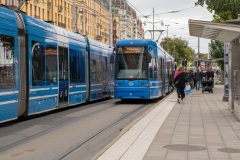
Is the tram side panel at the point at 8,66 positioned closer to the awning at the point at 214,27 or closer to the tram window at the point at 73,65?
the awning at the point at 214,27

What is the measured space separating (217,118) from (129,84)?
27.7 feet

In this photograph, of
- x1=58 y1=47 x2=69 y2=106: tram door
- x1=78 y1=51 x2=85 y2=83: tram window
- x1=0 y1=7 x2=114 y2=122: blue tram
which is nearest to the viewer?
x1=0 y1=7 x2=114 y2=122: blue tram

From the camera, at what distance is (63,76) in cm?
1758

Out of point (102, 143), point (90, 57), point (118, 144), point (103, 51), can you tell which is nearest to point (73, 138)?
point (102, 143)

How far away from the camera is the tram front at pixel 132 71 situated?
2273 centimetres

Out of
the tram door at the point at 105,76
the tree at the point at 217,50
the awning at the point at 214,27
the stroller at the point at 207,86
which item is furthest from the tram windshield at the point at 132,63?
the tree at the point at 217,50

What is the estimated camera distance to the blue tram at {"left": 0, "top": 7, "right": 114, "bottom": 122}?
40.7 ft

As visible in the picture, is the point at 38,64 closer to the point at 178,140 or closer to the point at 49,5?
the point at 178,140

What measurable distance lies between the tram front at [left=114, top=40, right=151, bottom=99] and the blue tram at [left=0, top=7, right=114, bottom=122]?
147 centimetres

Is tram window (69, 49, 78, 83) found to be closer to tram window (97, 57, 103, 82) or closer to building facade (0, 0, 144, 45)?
tram window (97, 57, 103, 82)

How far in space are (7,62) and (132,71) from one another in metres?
11.1

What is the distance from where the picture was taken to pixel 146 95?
2281 centimetres

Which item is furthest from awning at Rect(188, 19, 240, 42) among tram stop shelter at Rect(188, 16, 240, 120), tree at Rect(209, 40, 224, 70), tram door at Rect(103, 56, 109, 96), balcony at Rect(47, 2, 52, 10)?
balcony at Rect(47, 2, 52, 10)

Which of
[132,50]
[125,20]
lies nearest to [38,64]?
[132,50]
